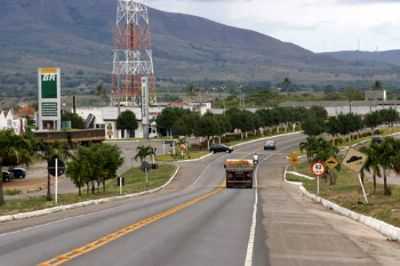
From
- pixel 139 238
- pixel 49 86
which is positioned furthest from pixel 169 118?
→ pixel 139 238

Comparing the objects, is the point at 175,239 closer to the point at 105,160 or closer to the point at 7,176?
the point at 105,160

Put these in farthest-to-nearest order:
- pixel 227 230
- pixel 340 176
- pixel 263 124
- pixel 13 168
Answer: pixel 263 124, pixel 13 168, pixel 340 176, pixel 227 230

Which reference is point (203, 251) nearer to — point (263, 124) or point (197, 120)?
point (197, 120)

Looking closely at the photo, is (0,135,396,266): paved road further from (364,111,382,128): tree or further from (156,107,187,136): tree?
(364,111,382,128): tree

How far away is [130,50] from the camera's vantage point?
6585 inches

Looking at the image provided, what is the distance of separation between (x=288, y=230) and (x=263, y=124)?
132033 mm

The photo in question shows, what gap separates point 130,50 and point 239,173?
96.4 m

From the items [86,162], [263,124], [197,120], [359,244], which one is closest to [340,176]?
[86,162]

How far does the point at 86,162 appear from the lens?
61656 mm

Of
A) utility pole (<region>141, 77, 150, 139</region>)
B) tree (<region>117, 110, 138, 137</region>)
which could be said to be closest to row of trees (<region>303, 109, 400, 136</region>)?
utility pole (<region>141, 77, 150, 139</region>)

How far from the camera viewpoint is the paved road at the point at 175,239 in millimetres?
19516

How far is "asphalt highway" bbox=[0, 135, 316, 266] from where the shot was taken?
754 inches

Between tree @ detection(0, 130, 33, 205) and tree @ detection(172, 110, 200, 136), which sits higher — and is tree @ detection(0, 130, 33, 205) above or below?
below

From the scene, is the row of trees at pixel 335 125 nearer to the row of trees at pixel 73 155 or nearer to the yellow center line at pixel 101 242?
the row of trees at pixel 73 155
